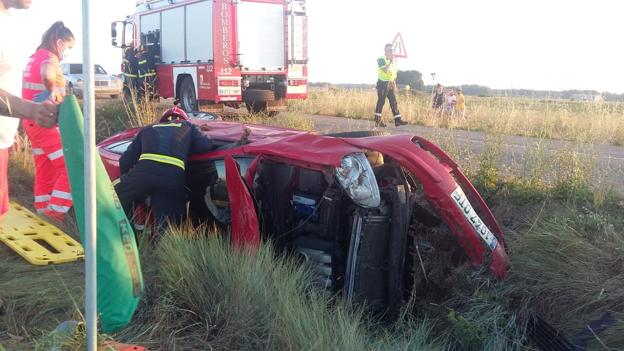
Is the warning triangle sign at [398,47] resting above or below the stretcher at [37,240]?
above

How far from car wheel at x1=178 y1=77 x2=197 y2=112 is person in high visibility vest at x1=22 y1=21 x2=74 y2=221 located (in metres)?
8.39

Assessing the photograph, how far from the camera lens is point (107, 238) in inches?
104

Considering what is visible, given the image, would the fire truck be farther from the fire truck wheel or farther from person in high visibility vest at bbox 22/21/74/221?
person in high visibility vest at bbox 22/21/74/221

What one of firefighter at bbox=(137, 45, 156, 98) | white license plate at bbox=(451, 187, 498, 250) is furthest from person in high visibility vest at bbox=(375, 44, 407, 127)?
white license plate at bbox=(451, 187, 498, 250)

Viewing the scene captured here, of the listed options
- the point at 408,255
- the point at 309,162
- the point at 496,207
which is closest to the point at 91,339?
the point at 309,162

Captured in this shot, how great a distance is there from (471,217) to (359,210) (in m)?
0.75

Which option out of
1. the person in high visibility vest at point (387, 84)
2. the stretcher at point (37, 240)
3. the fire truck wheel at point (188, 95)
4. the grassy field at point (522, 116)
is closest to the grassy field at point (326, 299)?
the stretcher at point (37, 240)

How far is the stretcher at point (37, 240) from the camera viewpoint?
408 centimetres

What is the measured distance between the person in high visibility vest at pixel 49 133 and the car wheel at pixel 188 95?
839 cm

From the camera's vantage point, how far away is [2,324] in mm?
3148

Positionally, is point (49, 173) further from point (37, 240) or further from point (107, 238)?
point (107, 238)

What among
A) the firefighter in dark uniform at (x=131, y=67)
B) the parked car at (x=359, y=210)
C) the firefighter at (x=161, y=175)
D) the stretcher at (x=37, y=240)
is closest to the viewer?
the parked car at (x=359, y=210)

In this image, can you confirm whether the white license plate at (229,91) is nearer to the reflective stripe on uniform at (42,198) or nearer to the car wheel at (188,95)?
the car wheel at (188,95)

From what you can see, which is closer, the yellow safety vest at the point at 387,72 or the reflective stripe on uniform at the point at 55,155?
the reflective stripe on uniform at the point at 55,155
